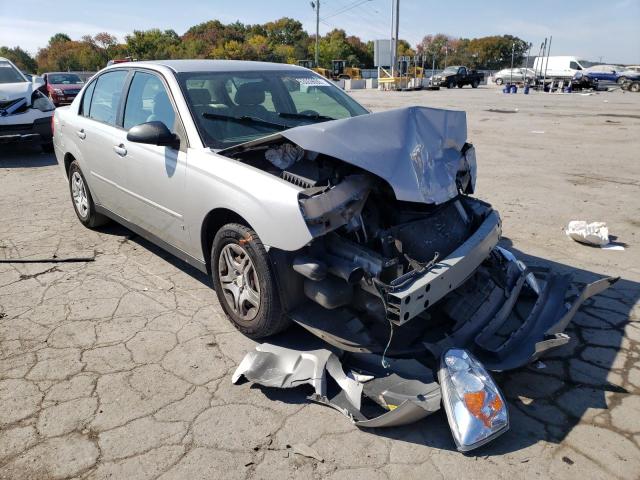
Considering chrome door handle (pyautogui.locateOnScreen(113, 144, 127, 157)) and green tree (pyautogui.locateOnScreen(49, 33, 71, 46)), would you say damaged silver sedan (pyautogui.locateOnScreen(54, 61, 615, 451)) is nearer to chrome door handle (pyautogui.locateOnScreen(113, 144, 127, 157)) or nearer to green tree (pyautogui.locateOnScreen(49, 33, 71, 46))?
chrome door handle (pyautogui.locateOnScreen(113, 144, 127, 157))

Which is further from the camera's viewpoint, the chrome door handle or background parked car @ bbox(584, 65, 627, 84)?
background parked car @ bbox(584, 65, 627, 84)

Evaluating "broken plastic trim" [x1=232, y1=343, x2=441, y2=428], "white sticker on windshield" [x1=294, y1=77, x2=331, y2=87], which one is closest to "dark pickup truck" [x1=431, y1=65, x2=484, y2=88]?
"white sticker on windshield" [x1=294, y1=77, x2=331, y2=87]

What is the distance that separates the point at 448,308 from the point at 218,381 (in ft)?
4.84

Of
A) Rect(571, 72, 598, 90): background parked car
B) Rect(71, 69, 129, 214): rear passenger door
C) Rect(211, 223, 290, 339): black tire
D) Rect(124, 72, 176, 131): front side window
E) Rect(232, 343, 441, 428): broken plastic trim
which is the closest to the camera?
Rect(232, 343, 441, 428): broken plastic trim

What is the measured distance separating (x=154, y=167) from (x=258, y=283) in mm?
1395

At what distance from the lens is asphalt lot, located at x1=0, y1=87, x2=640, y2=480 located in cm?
233

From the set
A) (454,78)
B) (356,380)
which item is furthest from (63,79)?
(454,78)

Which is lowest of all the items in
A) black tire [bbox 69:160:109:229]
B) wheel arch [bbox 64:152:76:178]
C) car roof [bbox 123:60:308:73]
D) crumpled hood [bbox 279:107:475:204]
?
black tire [bbox 69:160:109:229]

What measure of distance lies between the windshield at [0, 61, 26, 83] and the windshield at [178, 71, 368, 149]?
870 cm

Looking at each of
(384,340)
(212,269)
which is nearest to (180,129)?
(212,269)

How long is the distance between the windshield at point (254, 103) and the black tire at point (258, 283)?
0.69 meters

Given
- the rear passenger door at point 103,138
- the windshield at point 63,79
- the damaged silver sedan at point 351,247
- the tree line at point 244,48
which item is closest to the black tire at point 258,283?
the damaged silver sedan at point 351,247

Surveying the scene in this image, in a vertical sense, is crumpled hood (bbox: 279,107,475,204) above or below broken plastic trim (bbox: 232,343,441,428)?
above

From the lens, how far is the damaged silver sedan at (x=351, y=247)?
8.70 ft
